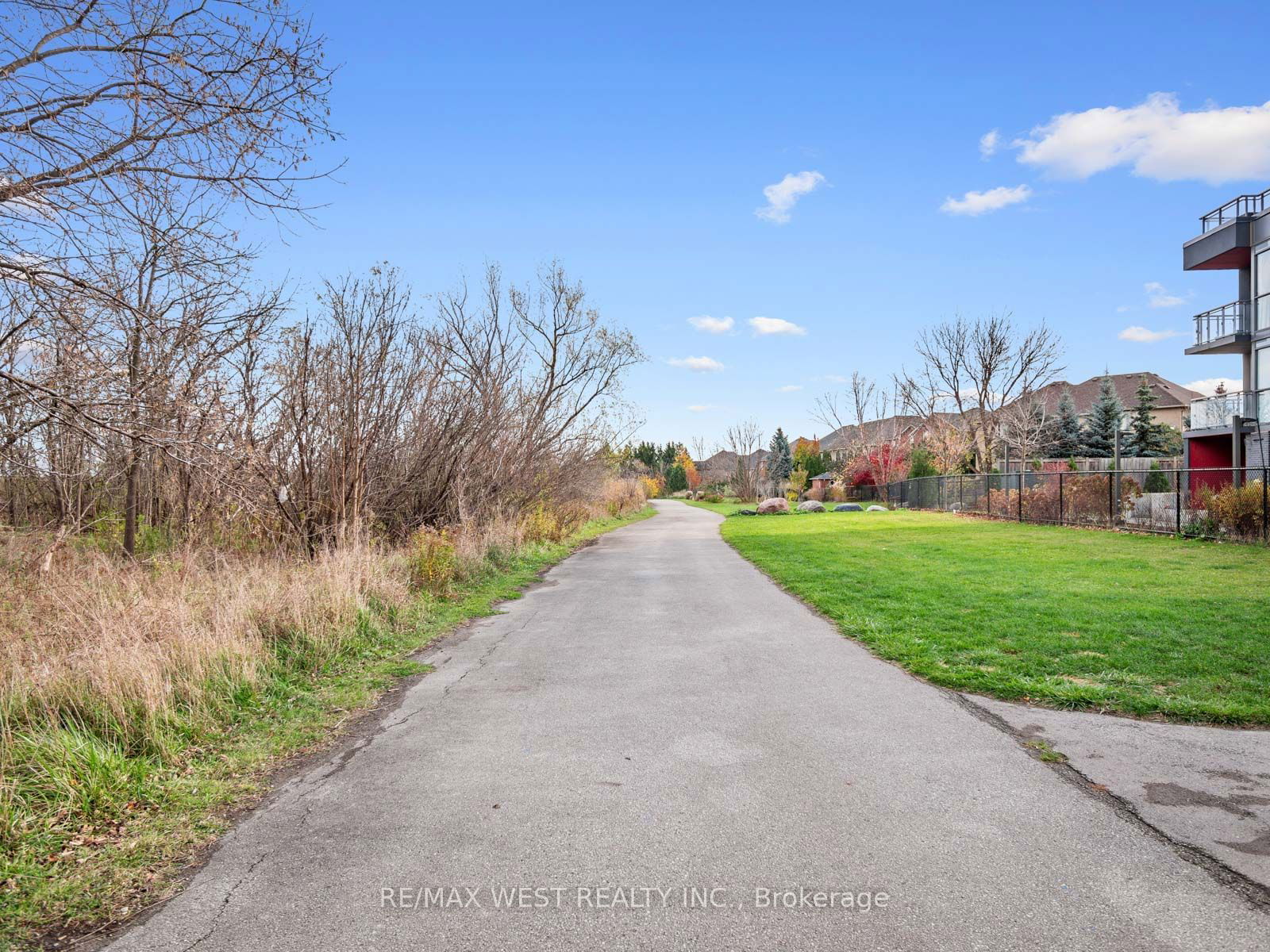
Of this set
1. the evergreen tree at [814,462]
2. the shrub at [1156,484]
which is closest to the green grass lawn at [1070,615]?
the shrub at [1156,484]

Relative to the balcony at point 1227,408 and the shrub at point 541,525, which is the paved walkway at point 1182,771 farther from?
the balcony at point 1227,408

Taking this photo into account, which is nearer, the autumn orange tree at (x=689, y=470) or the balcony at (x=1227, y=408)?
the balcony at (x=1227, y=408)

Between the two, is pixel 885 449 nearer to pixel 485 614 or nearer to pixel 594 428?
pixel 594 428

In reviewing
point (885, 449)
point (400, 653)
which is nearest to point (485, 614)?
point (400, 653)

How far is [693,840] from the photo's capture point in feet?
11.6

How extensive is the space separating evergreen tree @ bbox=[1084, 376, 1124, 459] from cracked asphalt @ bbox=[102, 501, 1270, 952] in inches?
1772

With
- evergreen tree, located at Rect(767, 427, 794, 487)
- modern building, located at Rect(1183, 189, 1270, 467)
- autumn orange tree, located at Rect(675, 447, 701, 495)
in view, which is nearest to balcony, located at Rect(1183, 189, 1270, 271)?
modern building, located at Rect(1183, 189, 1270, 467)

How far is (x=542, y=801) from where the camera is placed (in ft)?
13.1

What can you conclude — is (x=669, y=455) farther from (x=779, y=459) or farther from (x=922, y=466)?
(x=922, y=466)

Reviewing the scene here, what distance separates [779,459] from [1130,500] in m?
53.4

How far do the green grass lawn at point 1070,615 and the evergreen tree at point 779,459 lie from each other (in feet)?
A: 173

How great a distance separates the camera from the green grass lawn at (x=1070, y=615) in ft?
19.7

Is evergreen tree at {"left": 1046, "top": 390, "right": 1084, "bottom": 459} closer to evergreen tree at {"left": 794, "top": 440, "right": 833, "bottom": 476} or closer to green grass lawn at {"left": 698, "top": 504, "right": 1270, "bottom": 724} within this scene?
evergreen tree at {"left": 794, "top": 440, "right": 833, "bottom": 476}

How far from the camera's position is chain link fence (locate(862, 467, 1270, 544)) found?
15742 millimetres
